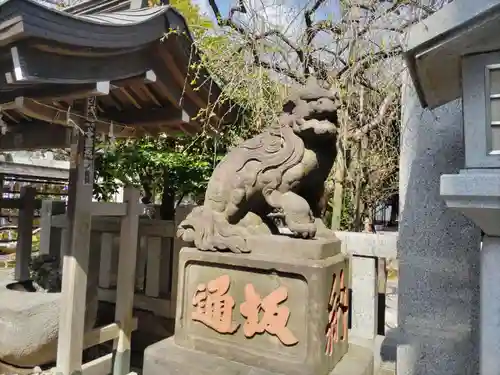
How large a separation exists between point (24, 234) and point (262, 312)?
146 inches

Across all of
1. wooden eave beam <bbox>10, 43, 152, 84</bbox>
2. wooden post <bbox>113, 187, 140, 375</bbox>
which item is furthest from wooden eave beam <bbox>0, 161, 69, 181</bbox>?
wooden eave beam <bbox>10, 43, 152, 84</bbox>

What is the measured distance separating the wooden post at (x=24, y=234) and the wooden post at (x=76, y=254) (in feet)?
5.40

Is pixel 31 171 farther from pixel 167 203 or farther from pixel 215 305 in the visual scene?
pixel 215 305

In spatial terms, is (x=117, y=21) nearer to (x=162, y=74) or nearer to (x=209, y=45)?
(x=162, y=74)

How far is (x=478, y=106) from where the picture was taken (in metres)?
1.41

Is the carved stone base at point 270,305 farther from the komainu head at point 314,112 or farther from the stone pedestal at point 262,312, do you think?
the komainu head at point 314,112

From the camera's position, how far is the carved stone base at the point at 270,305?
2076 mm

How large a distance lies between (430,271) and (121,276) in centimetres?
283

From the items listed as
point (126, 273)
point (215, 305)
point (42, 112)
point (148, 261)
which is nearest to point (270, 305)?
point (215, 305)

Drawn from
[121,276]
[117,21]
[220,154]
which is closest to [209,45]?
[117,21]

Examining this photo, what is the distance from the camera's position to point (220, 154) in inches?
220

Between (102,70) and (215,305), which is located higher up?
(102,70)

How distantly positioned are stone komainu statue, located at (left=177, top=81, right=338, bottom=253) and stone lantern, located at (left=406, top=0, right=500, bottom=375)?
82 cm

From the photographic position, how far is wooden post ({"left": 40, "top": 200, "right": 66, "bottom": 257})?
4.80 meters
